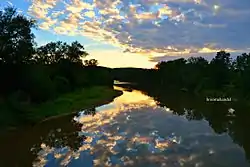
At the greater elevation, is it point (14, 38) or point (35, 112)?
→ point (14, 38)

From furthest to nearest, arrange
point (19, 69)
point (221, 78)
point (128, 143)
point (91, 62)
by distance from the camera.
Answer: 1. point (91, 62)
2. point (221, 78)
3. point (19, 69)
4. point (128, 143)

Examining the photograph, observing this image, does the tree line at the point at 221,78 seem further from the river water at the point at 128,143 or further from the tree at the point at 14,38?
the tree at the point at 14,38

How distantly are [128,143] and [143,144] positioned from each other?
146cm

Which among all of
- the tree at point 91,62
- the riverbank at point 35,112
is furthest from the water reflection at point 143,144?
the tree at point 91,62

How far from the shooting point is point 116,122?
45250 mm

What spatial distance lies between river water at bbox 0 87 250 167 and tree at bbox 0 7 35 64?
13994 mm

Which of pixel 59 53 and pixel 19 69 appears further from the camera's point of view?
pixel 59 53

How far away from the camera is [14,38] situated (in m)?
54.2

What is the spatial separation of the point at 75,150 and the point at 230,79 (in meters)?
84.6

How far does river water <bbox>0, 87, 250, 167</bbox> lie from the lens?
981 inches

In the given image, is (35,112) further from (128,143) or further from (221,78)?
(221,78)

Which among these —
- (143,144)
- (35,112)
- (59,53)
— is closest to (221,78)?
(59,53)

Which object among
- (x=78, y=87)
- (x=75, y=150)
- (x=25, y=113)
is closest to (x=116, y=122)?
(x=25, y=113)

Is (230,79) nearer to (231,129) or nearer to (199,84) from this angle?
(199,84)
